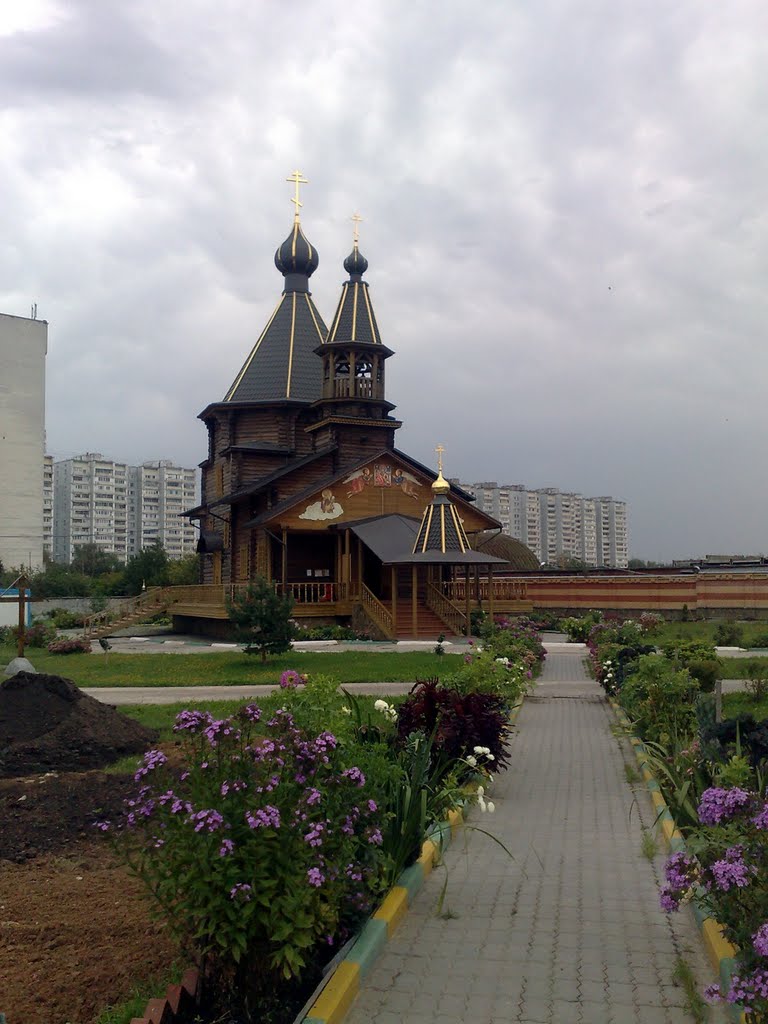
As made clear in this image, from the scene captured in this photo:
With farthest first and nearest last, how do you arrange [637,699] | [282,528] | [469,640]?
1. [282,528]
2. [469,640]
3. [637,699]

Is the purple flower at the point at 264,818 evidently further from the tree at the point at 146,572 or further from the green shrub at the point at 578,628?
the tree at the point at 146,572

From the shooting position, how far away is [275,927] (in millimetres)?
3551

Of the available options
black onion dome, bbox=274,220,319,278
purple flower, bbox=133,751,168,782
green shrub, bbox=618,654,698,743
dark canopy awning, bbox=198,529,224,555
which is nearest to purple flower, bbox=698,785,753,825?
purple flower, bbox=133,751,168,782

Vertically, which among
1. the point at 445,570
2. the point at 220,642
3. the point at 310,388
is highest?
the point at 310,388

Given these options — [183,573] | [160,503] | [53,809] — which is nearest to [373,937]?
[53,809]

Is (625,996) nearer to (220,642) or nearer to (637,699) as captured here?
(637,699)

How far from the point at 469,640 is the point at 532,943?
20.3 metres

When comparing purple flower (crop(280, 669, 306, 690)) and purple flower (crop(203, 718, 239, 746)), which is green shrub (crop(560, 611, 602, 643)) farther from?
purple flower (crop(203, 718, 239, 746))

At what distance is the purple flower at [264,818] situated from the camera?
11.3 ft

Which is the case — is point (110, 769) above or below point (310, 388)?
below

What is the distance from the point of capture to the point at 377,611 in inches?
1064

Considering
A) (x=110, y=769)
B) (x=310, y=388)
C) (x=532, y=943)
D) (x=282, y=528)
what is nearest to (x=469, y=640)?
(x=282, y=528)

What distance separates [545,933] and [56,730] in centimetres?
615

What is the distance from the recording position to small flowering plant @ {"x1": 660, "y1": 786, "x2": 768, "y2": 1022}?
310 centimetres
